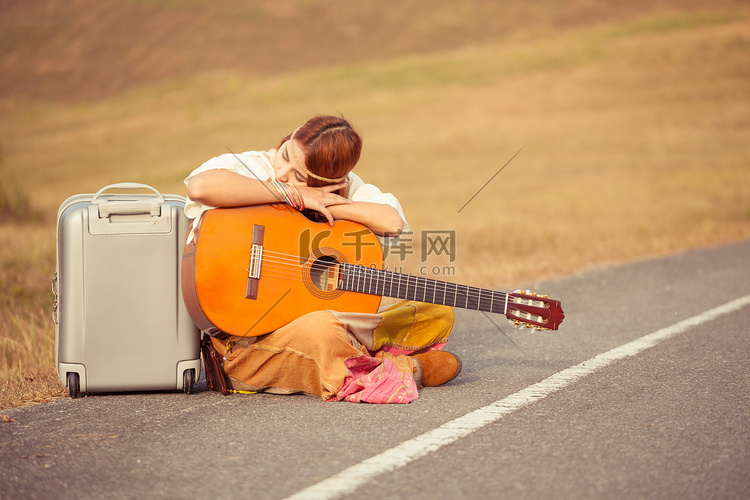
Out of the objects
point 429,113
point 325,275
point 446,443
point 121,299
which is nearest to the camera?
point 446,443

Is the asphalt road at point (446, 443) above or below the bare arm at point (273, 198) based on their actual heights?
below

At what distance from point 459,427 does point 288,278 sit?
1091 millimetres

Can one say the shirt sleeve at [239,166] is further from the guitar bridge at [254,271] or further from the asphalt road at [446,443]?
the asphalt road at [446,443]

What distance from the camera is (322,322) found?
4000 mm

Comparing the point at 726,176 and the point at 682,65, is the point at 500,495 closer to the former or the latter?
the point at 726,176

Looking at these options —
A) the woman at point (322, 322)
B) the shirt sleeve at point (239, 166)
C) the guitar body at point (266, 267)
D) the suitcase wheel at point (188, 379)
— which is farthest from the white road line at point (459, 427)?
the shirt sleeve at point (239, 166)

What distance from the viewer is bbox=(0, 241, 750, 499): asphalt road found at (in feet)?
9.72

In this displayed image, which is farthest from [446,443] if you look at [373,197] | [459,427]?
[373,197]

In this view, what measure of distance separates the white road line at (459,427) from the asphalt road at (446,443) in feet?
0.06

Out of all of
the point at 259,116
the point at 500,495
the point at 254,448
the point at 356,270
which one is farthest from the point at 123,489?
the point at 259,116

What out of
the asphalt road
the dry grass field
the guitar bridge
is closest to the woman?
the asphalt road

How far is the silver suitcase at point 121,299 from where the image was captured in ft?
13.4

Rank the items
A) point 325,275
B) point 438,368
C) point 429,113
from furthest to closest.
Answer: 1. point 429,113
2. point 438,368
3. point 325,275

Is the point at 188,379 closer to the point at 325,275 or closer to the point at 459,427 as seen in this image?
the point at 325,275
